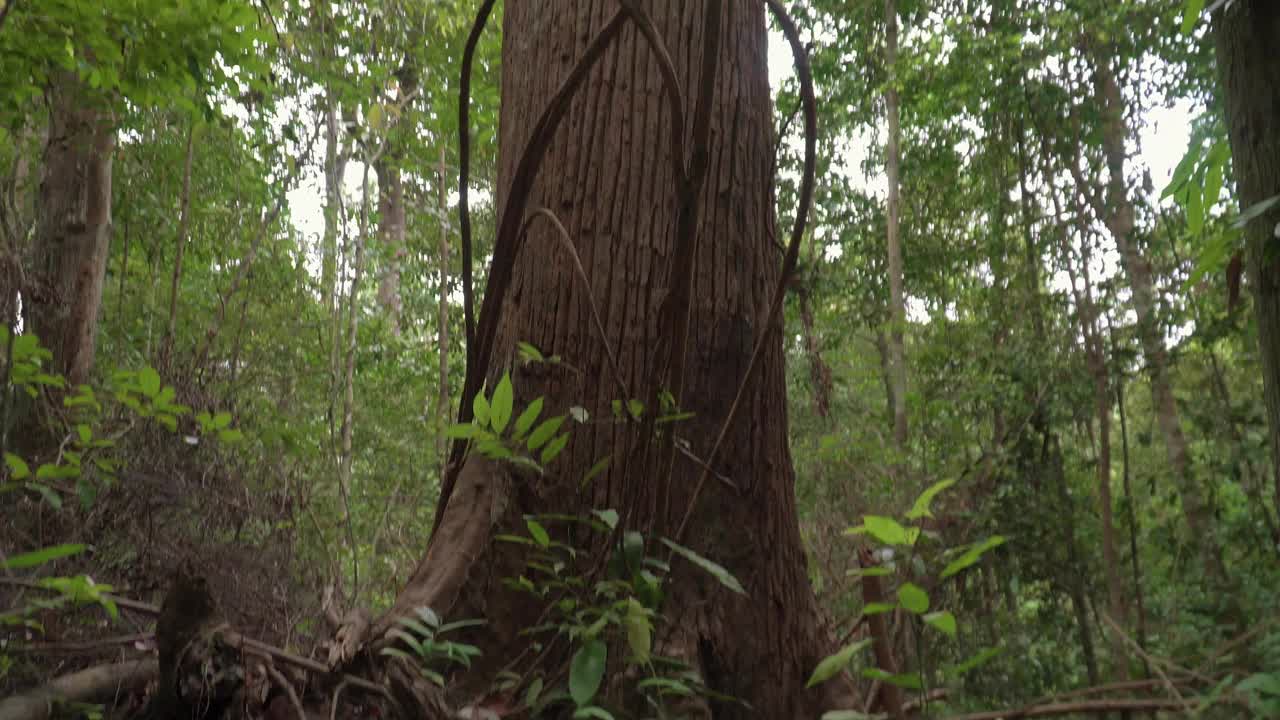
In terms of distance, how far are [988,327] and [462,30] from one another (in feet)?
17.6

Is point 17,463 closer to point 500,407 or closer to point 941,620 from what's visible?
point 500,407

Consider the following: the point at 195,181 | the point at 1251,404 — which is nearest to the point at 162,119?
the point at 195,181

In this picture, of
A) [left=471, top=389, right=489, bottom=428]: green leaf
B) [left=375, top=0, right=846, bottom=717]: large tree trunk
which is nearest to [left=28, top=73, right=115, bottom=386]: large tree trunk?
[left=375, top=0, right=846, bottom=717]: large tree trunk

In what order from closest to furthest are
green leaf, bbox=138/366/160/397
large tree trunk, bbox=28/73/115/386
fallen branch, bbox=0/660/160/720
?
fallen branch, bbox=0/660/160/720 < green leaf, bbox=138/366/160/397 < large tree trunk, bbox=28/73/115/386

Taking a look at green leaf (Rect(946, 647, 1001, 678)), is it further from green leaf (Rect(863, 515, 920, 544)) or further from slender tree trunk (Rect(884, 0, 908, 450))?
slender tree trunk (Rect(884, 0, 908, 450))

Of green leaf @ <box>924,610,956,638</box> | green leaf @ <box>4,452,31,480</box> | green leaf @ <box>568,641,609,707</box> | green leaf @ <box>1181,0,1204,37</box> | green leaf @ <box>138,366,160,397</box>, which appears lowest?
green leaf @ <box>568,641,609,707</box>

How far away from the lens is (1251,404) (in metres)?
5.97

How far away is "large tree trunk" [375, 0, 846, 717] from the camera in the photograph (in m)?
1.57

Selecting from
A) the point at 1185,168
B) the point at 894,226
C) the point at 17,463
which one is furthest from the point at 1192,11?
the point at 894,226

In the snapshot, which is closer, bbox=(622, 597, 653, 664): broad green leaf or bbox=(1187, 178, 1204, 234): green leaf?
bbox=(622, 597, 653, 664): broad green leaf

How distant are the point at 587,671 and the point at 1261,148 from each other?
1.13 meters

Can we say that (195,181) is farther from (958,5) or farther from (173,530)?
(958,5)

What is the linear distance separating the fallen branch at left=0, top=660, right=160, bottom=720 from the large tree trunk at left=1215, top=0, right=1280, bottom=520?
164cm

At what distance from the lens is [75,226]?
4961 millimetres
